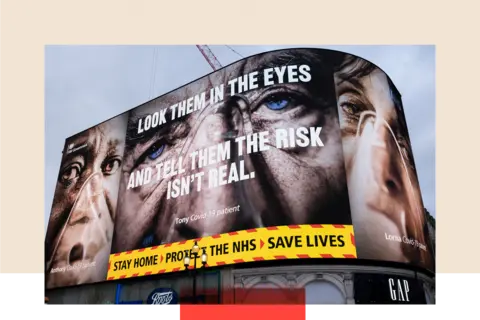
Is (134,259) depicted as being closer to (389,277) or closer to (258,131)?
(258,131)

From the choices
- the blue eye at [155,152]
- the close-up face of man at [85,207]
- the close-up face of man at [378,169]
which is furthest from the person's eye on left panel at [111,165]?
the close-up face of man at [378,169]

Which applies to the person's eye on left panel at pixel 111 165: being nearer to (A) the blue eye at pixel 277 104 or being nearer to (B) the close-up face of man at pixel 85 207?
(B) the close-up face of man at pixel 85 207

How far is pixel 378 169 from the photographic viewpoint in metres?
22.8

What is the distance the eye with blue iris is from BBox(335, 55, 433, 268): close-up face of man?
1.89 m

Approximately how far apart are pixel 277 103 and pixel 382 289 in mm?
7107

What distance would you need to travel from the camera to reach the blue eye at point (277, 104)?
75.6ft

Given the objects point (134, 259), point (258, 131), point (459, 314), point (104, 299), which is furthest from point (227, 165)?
point (459, 314)

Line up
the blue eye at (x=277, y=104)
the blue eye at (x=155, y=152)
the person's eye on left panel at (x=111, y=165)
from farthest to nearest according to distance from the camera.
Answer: the person's eye on left panel at (x=111, y=165) < the blue eye at (x=155, y=152) < the blue eye at (x=277, y=104)

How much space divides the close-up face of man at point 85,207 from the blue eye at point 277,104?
617 centimetres

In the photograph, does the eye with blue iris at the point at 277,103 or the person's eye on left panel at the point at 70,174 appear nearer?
the eye with blue iris at the point at 277,103

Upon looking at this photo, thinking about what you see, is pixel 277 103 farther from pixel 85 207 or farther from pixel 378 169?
pixel 85 207

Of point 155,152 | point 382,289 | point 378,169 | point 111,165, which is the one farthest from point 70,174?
point 382,289

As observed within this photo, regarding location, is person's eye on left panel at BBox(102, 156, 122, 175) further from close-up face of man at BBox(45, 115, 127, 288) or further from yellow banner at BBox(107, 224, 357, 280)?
yellow banner at BBox(107, 224, 357, 280)

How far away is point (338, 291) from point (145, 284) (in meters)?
6.66
